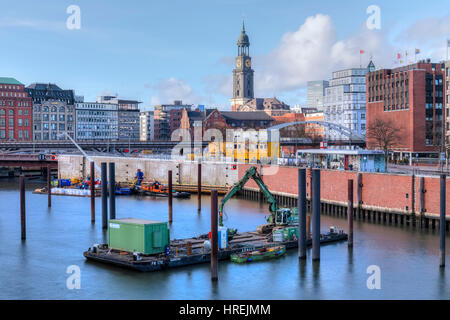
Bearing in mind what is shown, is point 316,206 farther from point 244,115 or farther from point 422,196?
point 244,115

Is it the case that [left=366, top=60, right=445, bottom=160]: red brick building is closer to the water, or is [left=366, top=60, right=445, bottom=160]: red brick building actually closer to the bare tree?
the bare tree

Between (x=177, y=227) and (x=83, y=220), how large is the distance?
9.16 m

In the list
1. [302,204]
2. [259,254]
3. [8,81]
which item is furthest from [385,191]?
[8,81]

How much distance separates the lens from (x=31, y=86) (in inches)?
6964

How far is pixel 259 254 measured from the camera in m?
36.1

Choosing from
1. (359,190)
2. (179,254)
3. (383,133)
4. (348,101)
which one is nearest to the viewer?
(179,254)

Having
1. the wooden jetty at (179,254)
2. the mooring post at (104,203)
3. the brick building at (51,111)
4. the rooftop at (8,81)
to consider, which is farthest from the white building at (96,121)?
the wooden jetty at (179,254)

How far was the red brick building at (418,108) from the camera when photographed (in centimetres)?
10038

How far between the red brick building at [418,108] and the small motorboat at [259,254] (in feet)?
Answer: 221

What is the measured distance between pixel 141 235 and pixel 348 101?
119 m

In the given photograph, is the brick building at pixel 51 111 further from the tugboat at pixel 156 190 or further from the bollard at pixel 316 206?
the bollard at pixel 316 206

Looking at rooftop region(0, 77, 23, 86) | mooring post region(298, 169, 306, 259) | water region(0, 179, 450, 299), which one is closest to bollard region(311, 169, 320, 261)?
mooring post region(298, 169, 306, 259)
